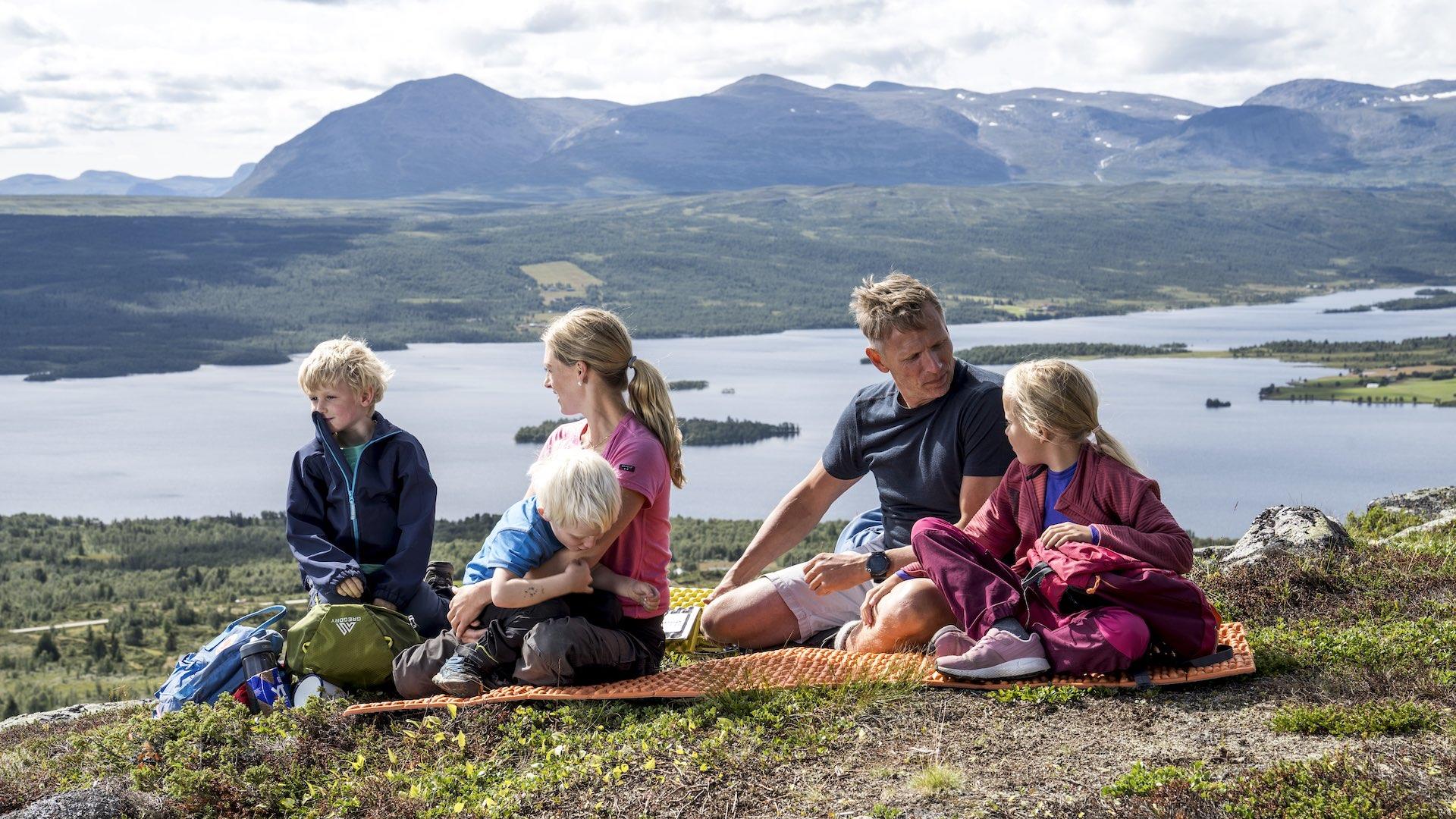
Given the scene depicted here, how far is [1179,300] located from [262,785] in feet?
589

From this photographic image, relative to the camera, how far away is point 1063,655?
15.4 ft

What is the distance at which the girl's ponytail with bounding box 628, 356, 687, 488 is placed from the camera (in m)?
Result: 5.05

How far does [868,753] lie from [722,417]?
7590 cm

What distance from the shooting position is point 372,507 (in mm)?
5754

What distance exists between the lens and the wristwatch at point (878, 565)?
5266mm

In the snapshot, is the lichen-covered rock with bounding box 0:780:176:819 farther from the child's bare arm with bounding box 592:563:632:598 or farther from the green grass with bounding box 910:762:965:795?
the green grass with bounding box 910:762:965:795

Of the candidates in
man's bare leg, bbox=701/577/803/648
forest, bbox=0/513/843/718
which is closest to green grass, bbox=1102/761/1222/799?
man's bare leg, bbox=701/577/803/648

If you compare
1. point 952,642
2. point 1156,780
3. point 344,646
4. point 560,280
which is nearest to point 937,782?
point 1156,780

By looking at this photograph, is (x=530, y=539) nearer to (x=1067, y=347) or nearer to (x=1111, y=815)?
(x=1111, y=815)

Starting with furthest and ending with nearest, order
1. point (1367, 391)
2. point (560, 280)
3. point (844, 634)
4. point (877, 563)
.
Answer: point (560, 280)
point (1367, 391)
point (844, 634)
point (877, 563)

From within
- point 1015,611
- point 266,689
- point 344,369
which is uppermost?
point 344,369

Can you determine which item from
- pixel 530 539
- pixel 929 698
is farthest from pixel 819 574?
pixel 530 539

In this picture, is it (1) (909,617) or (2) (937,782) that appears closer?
(2) (937,782)

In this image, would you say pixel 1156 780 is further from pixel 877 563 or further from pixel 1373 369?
pixel 1373 369
